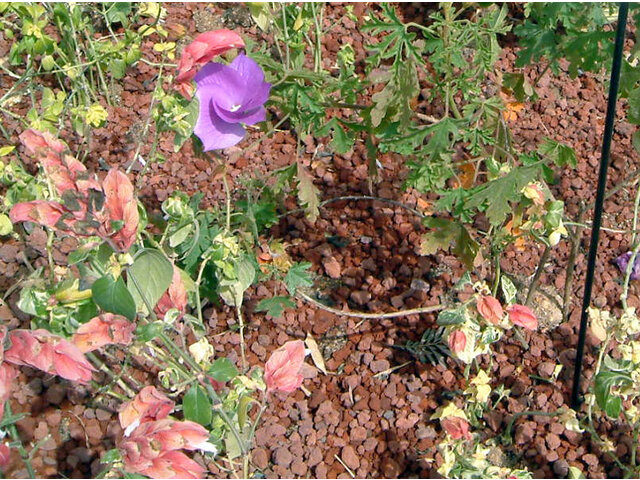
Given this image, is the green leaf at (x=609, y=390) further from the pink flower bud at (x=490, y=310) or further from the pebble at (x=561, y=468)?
the pebble at (x=561, y=468)

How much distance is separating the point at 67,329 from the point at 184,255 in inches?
16.7

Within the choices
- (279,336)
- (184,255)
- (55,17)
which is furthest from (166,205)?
(55,17)

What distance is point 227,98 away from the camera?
61.6 inches

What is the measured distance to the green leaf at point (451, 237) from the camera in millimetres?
1819

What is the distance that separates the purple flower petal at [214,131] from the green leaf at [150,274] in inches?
12.7

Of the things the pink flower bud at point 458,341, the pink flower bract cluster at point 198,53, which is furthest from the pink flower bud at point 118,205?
the pink flower bud at point 458,341

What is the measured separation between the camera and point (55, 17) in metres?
2.39

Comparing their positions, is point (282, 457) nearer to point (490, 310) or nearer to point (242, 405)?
point (242, 405)

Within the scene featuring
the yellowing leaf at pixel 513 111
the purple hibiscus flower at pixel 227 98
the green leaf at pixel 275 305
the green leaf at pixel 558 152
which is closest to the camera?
the purple hibiscus flower at pixel 227 98

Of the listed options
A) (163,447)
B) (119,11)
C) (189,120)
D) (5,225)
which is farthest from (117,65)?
(163,447)

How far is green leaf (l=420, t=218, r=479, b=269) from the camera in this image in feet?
5.97

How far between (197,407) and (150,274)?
0.23 m

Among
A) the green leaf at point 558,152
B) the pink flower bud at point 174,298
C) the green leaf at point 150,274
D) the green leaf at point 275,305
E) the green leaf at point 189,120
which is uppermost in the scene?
the green leaf at point 189,120

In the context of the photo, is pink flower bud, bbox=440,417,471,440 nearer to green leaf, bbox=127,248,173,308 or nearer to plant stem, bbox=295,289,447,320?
A: plant stem, bbox=295,289,447,320
